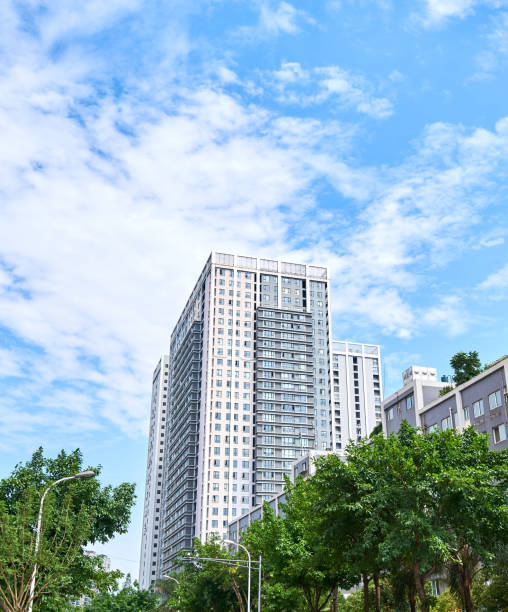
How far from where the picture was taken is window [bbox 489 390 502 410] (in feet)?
165

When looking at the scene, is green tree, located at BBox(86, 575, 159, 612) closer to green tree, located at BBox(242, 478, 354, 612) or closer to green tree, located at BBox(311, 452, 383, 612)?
green tree, located at BBox(242, 478, 354, 612)

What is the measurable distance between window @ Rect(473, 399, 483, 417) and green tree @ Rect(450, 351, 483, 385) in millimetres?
7532

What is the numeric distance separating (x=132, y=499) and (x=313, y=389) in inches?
4104

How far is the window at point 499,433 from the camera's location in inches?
1972

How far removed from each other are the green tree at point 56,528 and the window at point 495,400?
28.2m

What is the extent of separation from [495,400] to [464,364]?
1100 cm

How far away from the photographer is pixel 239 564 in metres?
54.2

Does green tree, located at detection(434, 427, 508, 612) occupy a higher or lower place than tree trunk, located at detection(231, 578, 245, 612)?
higher

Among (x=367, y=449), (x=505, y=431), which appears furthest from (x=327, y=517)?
(x=505, y=431)

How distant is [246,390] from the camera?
445 ft

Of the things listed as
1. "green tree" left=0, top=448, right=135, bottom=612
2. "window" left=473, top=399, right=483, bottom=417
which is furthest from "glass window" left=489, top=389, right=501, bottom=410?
"green tree" left=0, top=448, right=135, bottom=612

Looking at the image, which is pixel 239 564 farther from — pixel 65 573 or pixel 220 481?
pixel 220 481

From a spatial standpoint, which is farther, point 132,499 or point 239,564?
point 239,564

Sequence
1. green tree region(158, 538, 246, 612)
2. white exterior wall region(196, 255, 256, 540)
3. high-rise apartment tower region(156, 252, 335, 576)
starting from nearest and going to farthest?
green tree region(158, 538, 246, 612) → white exterior wall region(196, 255, 256, 540) → high-rise apartment tower region(156, 252, 335, 576)
